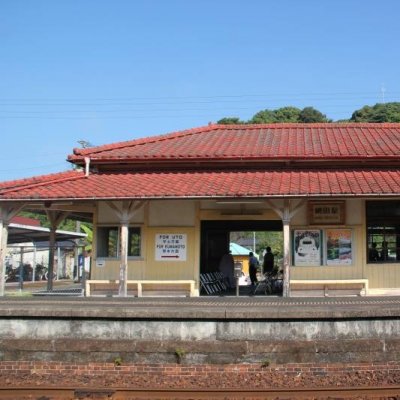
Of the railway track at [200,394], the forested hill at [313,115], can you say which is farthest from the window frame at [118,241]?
the forested hill at [313,115]

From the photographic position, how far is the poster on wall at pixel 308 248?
1477 cm

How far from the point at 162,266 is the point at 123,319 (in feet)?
21.7

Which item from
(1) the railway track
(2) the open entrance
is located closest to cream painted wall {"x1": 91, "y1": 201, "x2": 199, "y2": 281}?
(2) the open entrance

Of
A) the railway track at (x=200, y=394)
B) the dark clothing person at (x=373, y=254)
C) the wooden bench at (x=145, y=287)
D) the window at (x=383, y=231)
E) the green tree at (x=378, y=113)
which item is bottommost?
the railway track at (x=200, y=394)

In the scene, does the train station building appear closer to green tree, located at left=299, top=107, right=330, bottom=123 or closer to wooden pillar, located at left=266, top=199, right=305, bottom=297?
wooden pillar, located at left=266, top=199, right=305, bottom=297

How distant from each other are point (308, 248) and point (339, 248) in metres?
0.86

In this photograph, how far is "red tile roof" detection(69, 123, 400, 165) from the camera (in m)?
15.7

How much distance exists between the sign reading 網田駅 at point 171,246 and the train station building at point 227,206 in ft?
0.10

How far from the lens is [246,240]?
229ft

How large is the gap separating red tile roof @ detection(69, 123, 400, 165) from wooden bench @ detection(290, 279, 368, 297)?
3638mm

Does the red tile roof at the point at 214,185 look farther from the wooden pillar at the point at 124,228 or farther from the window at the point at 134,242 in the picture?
the window at the point at 134,242

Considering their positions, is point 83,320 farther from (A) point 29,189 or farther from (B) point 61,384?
(A) point 29,189

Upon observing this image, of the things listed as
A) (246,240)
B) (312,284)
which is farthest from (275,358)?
(246,240)

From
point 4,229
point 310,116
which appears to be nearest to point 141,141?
point 4,229
